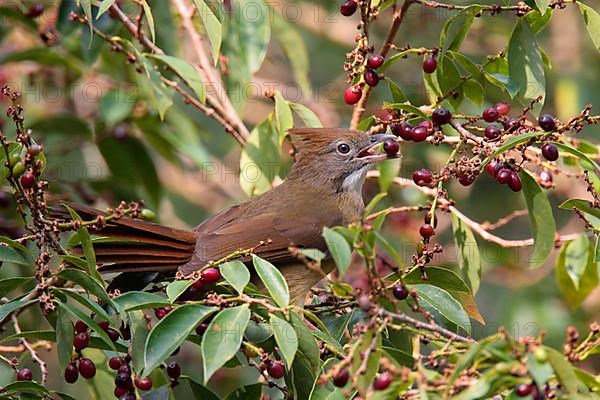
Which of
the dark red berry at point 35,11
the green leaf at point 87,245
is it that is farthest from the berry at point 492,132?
the dark red berry at point 35,11

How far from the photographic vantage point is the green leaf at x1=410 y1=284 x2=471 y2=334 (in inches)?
128

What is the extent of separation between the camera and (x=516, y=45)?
376 centimetres

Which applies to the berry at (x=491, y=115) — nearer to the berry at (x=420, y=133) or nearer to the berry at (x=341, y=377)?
the berry at (x=420, y=133)

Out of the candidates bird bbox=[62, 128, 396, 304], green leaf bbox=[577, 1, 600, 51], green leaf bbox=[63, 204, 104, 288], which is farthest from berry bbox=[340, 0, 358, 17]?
green leaf bbox=[63, 204, 104, 288]

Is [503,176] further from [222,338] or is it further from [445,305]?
[222,338]

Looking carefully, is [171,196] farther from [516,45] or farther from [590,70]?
[516,45]

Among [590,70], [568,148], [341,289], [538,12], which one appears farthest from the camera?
[590,70]

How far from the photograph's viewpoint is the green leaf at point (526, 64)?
3.74m

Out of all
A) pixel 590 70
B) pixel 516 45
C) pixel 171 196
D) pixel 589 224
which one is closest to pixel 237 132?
pixel 516 45

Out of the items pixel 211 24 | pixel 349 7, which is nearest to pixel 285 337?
pixel 211 24

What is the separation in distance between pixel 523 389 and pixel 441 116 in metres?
1.49

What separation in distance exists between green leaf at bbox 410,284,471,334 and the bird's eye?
190cm

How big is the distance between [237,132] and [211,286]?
5.14ft

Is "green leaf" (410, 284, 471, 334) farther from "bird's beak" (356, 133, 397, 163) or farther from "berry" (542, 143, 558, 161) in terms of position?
"bird's beak" (356, 133, 397, 163)
